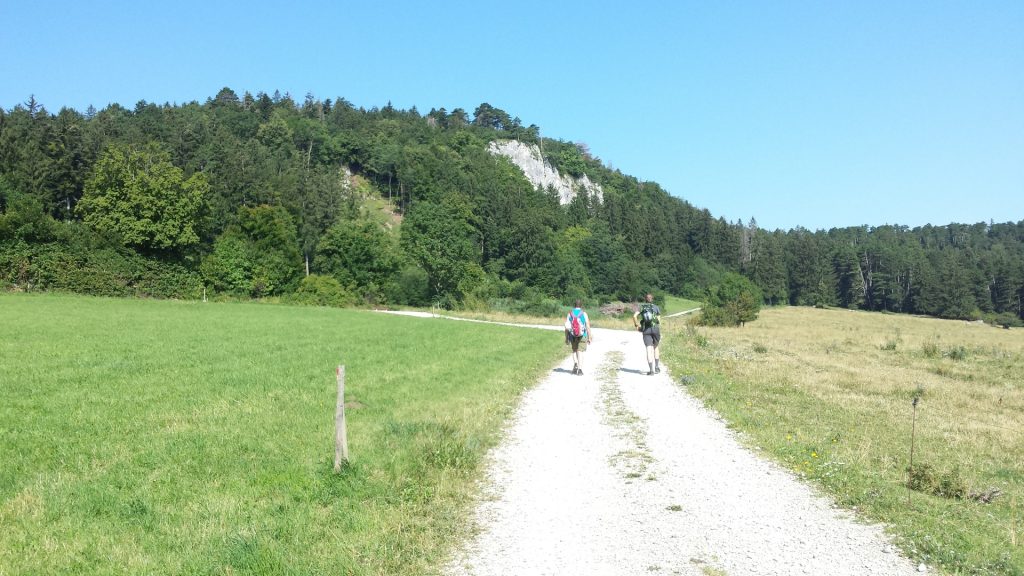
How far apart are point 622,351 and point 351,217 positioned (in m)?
79.7

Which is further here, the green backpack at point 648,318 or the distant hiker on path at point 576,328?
the distant hiker on path at point 576,328

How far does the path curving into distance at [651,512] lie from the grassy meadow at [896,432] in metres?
0.53

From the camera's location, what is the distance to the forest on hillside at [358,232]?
60375 mm

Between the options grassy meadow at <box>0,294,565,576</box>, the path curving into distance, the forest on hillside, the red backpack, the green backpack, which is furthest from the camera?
the forest on hillside

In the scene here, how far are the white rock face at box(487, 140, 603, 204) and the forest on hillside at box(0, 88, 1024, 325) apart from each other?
1106 cm

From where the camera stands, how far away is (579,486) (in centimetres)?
787

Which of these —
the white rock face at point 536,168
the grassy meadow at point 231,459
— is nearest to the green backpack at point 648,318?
the grassy meadow at point 231,459

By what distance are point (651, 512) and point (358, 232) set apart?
79.0m

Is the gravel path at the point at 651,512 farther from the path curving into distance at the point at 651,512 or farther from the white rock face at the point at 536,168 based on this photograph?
the white rock face at the point at 536,168

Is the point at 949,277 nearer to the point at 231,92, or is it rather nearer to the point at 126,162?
the point at 126,162

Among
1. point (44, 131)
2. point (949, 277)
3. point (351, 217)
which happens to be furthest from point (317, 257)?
point (949, 277)

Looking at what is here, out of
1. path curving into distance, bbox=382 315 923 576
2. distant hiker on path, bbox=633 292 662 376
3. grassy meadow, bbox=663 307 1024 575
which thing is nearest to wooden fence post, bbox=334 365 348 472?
path curving into distance, bbox=382 315 923 576

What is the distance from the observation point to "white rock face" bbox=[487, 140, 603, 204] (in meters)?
180

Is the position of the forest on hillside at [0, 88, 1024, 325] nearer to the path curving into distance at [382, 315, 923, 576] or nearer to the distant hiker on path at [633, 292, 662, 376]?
the distant hiker on path at [633, 292, 662, 376]
